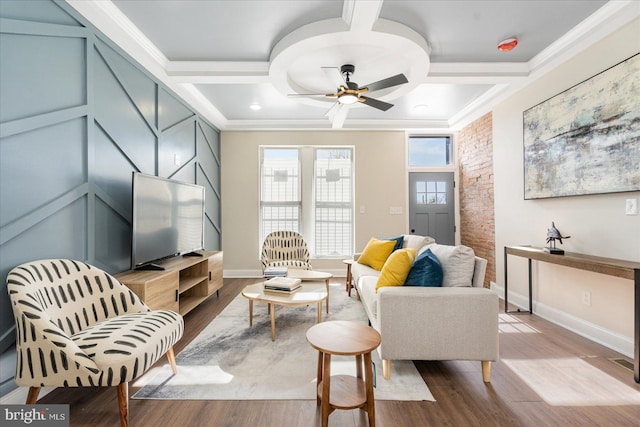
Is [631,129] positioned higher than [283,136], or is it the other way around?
[283,136]

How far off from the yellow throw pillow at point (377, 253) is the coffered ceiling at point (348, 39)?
188 centimetres

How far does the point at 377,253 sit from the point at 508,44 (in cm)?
246

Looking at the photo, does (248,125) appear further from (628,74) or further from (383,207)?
(628,74)

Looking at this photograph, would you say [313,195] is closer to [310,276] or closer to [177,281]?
[310,276]

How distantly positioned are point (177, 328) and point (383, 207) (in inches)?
156

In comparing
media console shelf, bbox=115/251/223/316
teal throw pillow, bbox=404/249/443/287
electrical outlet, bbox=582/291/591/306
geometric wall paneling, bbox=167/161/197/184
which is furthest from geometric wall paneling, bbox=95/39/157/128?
electrical outlet, bbox=582/291/591/306

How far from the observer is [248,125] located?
16.3 feet

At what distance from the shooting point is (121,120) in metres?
2.52

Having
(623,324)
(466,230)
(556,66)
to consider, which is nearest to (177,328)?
(623,324)

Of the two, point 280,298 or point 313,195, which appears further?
point 313,195

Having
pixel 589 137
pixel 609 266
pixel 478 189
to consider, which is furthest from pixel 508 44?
pixel 478 189

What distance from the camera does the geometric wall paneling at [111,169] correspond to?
225cm

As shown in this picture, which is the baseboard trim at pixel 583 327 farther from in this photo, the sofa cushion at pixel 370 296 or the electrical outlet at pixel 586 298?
the sofa cushion at pixel 370 296
